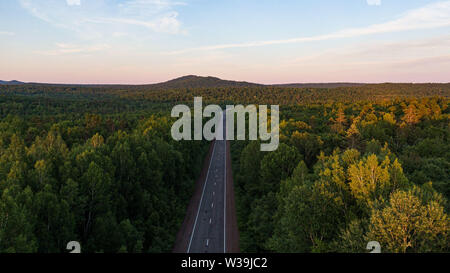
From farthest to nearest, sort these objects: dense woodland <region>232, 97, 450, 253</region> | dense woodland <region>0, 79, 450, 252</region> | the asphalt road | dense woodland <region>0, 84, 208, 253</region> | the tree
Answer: the asphalt road < dense woodland <region>0, 84, 208, 253</region> < dense woodland <region>0, 79, 450, 252</region> < dense woodland <region>232, 97, 450, 253</region> < the tree

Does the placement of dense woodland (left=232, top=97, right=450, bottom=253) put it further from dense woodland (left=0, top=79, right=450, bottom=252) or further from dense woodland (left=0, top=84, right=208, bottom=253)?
dense woodland (left=0, top=84, right=208, bottom=253)

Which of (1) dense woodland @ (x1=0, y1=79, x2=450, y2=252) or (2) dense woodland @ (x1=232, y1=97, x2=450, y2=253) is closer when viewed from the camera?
(2) dense woodland @ (x1=232, y1=97, x2=450, y2=253)

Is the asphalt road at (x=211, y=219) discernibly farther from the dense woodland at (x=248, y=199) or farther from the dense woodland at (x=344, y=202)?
the dense woodland at (x=344, y=202)

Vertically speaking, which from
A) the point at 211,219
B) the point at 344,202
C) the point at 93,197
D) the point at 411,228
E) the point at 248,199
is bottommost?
the point at 211,219

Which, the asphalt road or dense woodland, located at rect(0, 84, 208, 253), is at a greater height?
dense woodland, located at rect(0, 84, 208, 253)

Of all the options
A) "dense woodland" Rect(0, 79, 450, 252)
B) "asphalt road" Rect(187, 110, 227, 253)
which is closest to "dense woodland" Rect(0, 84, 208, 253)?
"dense woodland" Rect(0, 79, 450, 252)

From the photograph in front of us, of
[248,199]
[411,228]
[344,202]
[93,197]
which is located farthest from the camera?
[248,199]

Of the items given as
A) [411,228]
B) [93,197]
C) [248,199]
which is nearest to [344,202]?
[411,228]

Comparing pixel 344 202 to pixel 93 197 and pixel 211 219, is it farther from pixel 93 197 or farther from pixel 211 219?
pixel 93 197

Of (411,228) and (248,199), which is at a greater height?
(411,228)
